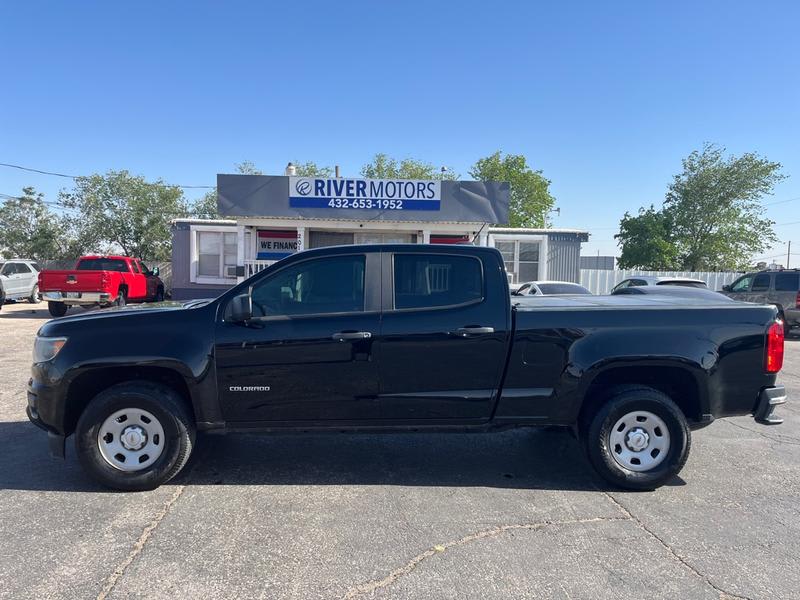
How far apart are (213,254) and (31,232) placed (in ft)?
65.6

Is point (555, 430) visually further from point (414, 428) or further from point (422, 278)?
point (422, 278)

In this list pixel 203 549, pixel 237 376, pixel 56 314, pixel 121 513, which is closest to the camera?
pixel 203 549

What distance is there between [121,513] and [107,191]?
3292 centimetres

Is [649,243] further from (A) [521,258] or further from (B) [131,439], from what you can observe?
(B) [131,439]

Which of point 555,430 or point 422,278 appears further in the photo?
point 555,430

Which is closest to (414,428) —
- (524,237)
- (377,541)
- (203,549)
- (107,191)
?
(377,541)

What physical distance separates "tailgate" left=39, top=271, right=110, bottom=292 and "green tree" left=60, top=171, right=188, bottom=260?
669 inches

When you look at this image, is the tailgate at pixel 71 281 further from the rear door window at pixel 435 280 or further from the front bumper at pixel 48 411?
the rear door window at pixel 435 280

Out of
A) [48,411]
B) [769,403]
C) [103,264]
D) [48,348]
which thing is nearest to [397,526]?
[48,411]

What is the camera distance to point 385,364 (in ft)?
13.2

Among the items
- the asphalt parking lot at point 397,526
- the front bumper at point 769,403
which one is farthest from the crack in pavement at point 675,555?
the front bumper at point 769,403

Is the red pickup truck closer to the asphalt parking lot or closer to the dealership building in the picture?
the dealership building

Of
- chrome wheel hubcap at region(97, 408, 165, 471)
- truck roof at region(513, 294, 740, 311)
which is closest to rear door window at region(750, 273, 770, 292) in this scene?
truck roof at region(513, 294, 740, 311)

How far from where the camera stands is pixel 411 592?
276 cm
